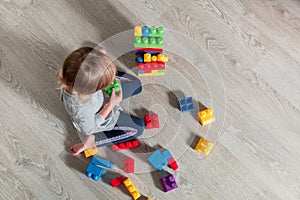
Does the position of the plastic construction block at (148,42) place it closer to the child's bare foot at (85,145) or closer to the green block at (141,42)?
the green block at (141,42)

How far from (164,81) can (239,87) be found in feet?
0.99

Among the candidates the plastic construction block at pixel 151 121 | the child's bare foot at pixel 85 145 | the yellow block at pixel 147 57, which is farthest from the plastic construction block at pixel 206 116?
the child's bare foot at pixel 85 145

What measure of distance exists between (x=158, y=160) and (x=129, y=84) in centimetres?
32

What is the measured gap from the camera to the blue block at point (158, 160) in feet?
3.86

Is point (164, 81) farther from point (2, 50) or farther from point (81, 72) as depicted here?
point (2, 50)

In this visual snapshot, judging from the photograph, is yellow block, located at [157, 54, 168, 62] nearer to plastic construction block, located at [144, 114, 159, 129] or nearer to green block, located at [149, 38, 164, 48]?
green block, located at [149, 38, 164, 48]

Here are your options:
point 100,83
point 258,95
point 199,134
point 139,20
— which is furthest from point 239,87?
point 100,83

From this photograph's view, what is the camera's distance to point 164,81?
Answer: 1261 mm

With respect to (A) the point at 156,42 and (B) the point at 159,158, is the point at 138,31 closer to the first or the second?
(A) the point at 156,42

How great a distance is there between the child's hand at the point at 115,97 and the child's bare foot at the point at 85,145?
16 centimetres

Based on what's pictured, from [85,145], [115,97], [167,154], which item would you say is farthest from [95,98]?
[167,154]

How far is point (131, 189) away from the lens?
1152 mm

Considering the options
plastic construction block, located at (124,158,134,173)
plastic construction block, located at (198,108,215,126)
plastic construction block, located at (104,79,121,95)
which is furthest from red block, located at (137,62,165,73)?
plastic construction block, located at (124,158,134,173)

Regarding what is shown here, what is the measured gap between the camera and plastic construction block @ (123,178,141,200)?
3.78 ft
